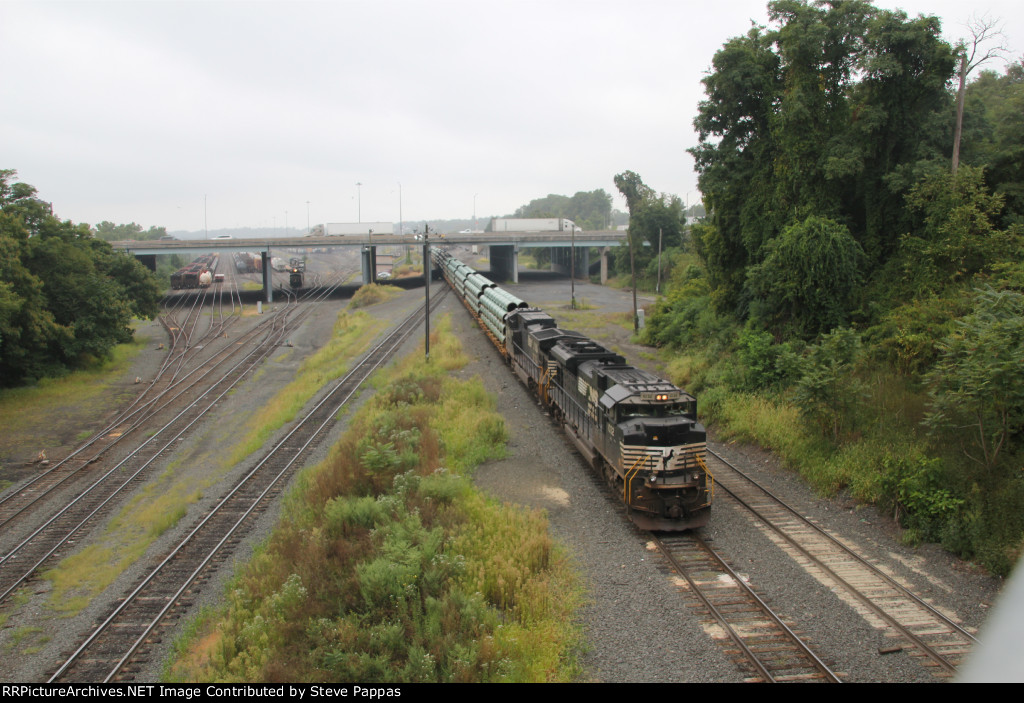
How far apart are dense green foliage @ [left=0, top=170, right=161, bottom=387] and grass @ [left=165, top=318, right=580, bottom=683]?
24.9 metres

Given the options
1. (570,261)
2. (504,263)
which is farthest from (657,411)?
(570,261)

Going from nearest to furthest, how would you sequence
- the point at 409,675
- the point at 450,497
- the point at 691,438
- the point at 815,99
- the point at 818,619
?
the point at 409,675, the point at 818,619, the point at 691,438, the point at 450,497, the point at 815,99

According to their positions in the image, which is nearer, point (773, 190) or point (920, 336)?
point (920, 336)

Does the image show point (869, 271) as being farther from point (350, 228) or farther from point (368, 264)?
point (350, 228)

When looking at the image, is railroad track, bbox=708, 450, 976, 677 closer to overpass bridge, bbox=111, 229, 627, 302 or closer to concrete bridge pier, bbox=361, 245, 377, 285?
overpass bridge, bbox=111, 229, 627, 302

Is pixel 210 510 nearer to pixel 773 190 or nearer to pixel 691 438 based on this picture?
pixel 691 438

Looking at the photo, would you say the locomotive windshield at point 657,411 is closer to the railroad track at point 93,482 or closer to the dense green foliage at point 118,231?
the railroad track at point 93,482

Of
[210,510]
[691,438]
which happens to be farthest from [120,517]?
[691,438]

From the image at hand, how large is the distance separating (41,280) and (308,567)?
3498cm

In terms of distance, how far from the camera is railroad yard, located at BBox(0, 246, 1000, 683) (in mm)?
10570

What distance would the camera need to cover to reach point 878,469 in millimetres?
16594

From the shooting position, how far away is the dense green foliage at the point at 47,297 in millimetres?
33156

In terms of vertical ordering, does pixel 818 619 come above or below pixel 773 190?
below

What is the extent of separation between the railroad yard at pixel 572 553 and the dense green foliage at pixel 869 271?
1.66 metres
